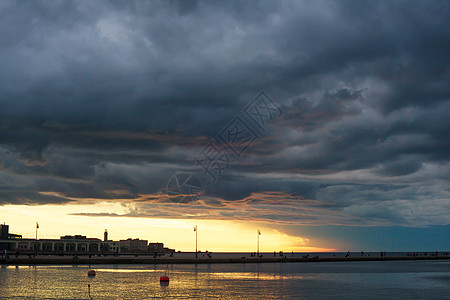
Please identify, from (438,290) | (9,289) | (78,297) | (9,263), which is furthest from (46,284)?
(9,263)

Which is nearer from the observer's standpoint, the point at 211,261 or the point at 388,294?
the point at 388,294

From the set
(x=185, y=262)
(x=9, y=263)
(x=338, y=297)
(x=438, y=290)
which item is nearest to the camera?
(x=338, y=297)

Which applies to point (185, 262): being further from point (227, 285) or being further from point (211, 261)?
point (227, 285)

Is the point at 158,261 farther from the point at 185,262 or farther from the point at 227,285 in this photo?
the point at 227,285

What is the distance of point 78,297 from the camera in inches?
2464

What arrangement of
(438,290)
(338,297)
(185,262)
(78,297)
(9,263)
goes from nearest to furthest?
(78,297), (338,297), (438,290), (9,263), (185,262)

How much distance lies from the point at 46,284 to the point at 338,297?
46.1m

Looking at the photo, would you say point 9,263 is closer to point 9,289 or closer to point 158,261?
point 158,261

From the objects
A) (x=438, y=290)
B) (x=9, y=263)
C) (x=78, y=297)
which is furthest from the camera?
(x=9, y=263)

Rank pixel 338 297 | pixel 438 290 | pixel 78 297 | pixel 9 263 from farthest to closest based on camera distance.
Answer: pixel 9 263 → pixel 438 290 → pixel 338 297 → pixel 78 297

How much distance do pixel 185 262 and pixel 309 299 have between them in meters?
106

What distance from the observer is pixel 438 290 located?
77.4m

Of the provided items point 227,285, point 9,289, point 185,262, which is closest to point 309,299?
point 227,285

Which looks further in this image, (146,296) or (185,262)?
(185,262)
